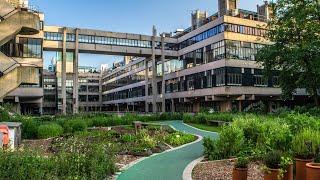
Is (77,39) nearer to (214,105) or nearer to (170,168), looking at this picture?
(214,105)

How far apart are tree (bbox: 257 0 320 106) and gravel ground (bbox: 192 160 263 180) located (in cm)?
2402

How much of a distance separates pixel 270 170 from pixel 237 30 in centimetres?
5780

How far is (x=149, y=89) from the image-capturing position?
94938 mm

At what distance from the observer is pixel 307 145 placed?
387 inches

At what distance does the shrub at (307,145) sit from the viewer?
9.34 meters

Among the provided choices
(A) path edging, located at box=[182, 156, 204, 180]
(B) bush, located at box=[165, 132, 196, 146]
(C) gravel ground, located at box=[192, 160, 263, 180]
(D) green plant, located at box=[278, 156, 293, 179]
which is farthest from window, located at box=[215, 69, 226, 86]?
(D) green plant, located at box=[278, 156, 293, 179]

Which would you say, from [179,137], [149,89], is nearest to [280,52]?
[179,137]

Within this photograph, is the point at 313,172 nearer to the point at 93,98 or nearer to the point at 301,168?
the point at 301,168

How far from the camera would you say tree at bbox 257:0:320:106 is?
35866 mm

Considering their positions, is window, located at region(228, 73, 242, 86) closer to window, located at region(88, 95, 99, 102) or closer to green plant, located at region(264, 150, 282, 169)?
green plant, located at region(264, 150, 282, 169)

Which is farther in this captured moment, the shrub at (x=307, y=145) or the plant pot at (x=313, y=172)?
the shrub at (x=307, y=145)

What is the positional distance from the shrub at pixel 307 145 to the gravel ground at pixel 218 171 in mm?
1575

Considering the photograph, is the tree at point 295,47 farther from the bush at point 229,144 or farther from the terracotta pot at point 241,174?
the terracotta pot at point 241,174

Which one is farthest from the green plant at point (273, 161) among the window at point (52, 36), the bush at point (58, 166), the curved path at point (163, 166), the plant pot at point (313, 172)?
the window at point (52, 36)
